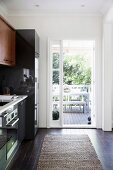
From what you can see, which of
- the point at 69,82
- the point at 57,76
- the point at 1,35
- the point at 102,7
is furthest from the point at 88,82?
the point at 1,35

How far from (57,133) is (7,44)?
7.64 ft

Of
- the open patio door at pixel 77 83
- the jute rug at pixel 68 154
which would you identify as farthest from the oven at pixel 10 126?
the open patio door at pixel 77 83

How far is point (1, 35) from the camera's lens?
3768 millimetres

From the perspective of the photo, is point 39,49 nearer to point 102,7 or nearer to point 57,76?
point 57,76

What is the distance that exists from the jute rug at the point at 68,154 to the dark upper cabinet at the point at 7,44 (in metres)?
1.73

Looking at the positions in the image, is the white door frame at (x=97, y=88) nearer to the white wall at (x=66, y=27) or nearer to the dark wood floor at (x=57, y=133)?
the white wall at (x=66, y=27)

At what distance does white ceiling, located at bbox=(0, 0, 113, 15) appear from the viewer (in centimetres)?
470

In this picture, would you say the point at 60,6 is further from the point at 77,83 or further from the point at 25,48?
the point at 77,83

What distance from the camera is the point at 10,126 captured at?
3.32m

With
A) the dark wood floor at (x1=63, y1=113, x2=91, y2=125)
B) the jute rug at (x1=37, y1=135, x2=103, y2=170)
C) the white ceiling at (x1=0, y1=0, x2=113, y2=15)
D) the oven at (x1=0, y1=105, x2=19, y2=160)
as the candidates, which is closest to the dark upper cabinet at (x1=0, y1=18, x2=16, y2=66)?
the white ceiling at (x1=0, y1=0, x2=113, y2=15)

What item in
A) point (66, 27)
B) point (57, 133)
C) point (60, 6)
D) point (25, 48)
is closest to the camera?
point (25, 48)

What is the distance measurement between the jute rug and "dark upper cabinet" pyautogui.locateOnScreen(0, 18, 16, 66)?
5.67 feet

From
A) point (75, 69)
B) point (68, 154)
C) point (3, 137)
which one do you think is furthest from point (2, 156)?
point (75, 69)

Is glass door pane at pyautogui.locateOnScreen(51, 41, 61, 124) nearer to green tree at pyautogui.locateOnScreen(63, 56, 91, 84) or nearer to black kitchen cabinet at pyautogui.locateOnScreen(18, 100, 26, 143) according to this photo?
black kitchen cabinet at pyautogui.locateOnScreen(18, 100, 26, 143)
